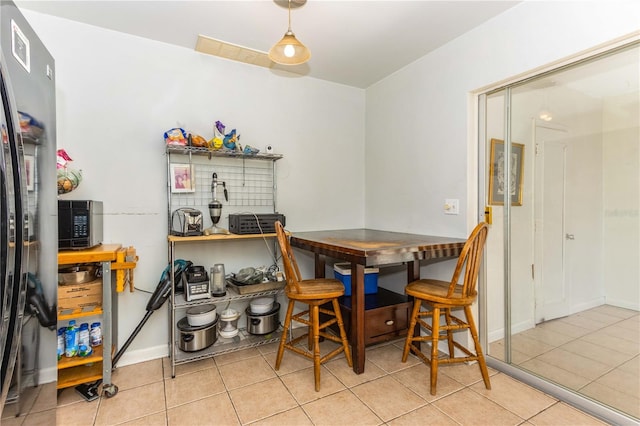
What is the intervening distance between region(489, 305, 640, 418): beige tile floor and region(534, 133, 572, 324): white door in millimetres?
134

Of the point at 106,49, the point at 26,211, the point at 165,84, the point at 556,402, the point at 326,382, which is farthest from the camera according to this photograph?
the point at 165,84

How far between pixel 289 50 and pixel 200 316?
1895 mm

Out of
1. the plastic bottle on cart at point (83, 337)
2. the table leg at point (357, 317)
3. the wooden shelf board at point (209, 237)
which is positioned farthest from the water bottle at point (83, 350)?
the table leg at point (357, 317)

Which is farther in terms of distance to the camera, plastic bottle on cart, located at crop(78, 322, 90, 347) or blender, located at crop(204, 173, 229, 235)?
blender, located at crop(204, 173, 229, 235)

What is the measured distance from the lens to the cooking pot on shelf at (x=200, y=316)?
2.24m

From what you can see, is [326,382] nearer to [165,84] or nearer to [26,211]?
[26,211]

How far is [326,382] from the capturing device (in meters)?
2.00

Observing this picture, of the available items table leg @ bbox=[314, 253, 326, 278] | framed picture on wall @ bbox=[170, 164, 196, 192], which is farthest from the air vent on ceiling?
table leg @ bbox=[314, 253, 326, 278]

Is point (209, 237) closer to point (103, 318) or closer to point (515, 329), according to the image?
point (103, 318)

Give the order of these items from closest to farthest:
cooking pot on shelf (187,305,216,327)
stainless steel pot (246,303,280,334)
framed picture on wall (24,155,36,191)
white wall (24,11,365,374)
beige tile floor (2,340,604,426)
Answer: framed picture on wall (24,155,36,191) < beige tile floor (2,340,604,426) < white wall (24,11,365,374) < cooking pot on shelf (187,305,216,327) < stainless steel pot (246,303,280,334)

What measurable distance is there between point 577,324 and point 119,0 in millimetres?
3768

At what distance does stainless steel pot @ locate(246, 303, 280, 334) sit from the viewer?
249 cm

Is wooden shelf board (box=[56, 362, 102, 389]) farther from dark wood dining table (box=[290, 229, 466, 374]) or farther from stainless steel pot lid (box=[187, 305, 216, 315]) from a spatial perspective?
dark wood dining table (box=[290, 229, 466, 374])

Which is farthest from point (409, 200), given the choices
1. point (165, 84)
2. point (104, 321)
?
point (104, 321)
